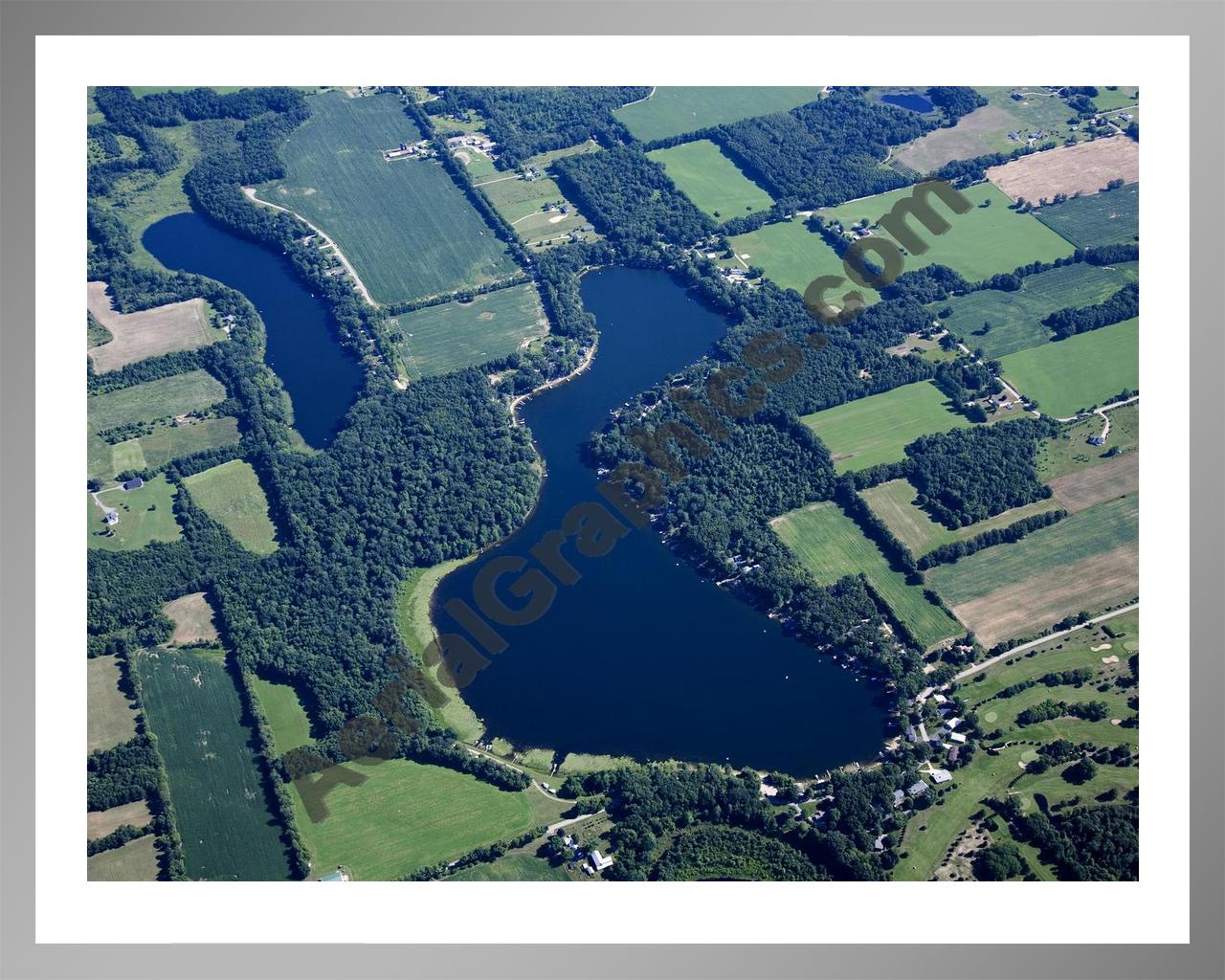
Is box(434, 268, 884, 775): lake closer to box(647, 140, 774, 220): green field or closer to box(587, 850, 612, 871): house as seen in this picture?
box(587, 850, 612, 871): house

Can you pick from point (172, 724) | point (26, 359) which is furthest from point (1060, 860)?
point (26, 359)

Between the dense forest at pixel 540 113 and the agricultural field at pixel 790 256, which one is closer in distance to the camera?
the agricultural field at pixel 790 256

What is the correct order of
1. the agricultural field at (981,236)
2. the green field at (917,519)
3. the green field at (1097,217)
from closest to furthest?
the green field at (917,519), the agricultural field at (981,236), the green field at (1097,217)

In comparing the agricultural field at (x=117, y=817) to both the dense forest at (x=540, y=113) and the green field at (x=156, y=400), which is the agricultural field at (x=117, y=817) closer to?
the green field at (x=156, y=400)

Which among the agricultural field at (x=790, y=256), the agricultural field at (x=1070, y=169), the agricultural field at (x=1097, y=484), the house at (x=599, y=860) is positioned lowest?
the house at (x=599, y=860)

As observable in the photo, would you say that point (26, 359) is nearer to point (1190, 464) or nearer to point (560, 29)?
point (560, 29)

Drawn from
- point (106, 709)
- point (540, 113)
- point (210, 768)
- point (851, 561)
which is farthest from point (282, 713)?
point (540, 113)

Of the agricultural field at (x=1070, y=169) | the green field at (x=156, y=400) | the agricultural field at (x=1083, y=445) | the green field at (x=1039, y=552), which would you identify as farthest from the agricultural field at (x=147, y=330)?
the agricultural field at (x=1070, y=169)
